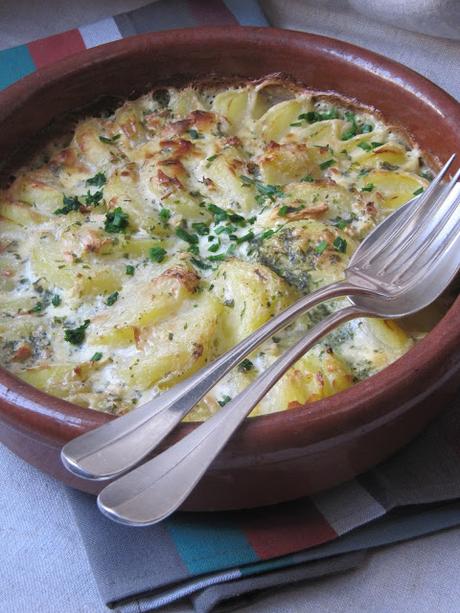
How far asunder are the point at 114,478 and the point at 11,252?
2.89 feet

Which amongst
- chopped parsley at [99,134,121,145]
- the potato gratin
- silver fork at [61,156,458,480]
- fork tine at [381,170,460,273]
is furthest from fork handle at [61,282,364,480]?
chopped parsley at [99,134,121,145]

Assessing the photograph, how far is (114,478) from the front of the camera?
1.99 metres

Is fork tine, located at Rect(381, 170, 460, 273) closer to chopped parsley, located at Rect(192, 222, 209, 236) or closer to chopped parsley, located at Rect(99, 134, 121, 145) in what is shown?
chopped parsley, located at Rect(192, 222, 209, 236)

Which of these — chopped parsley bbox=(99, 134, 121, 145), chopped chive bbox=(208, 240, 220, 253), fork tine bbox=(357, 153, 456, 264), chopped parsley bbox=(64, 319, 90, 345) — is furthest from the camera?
chopped parsley bbox=(99, 134, 121, 145)

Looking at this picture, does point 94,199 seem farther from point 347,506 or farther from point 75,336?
point 347,506

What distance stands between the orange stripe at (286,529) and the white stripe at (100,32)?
2329 mm

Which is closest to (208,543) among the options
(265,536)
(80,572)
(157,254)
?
(265,536)

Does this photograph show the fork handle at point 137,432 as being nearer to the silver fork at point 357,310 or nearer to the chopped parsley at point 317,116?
the silver fork at point 357,310

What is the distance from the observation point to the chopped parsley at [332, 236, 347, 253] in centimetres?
249

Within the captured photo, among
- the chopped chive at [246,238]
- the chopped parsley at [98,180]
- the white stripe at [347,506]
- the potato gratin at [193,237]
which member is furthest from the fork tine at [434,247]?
the chopped parsley at [98,180]

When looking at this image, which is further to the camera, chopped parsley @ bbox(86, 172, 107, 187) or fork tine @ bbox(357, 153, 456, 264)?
chopped parsley @ bbox(86, 172, 107, 187)

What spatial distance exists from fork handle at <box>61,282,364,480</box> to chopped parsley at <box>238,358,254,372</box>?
19 centimetres

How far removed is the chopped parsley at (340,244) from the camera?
2.49 meters

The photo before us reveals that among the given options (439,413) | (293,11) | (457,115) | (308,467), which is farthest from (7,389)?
(293,11)
